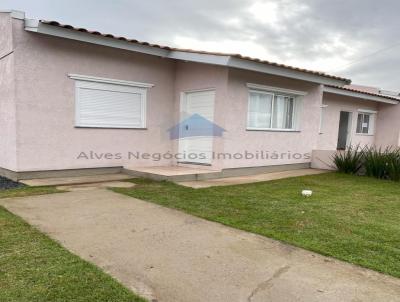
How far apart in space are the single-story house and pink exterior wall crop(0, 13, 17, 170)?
0.09 ft

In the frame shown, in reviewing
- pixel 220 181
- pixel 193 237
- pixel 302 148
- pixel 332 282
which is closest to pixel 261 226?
pixel 193 237

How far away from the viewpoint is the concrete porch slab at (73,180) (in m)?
8.16

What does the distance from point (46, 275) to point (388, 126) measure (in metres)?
19.5

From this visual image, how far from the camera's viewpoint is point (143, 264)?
3.71 metres

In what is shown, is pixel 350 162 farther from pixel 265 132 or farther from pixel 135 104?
pixel 135 104

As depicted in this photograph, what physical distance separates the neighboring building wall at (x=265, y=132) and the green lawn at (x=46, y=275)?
669 centimetres

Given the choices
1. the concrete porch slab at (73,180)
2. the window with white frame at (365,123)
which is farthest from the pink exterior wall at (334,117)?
the concrete porch slab at (73,180)

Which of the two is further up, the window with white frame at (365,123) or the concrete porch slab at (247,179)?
the window with white frame at (365,123)

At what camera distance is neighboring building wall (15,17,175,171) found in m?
8.36

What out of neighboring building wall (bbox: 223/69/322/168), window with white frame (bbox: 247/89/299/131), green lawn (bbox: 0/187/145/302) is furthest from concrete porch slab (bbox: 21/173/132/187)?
window with white frame (bbox: 247/89/299/131)

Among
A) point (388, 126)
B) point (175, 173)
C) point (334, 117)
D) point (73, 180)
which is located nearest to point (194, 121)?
point (175, 173)

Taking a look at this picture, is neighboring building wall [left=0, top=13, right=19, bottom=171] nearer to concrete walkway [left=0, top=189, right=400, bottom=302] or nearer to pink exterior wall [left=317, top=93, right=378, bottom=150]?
concrete walkway [left=0, top=189, right=400, bottom=302]

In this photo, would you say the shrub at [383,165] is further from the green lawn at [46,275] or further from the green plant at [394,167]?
the green lawn at [46,275]

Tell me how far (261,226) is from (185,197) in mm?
2352
